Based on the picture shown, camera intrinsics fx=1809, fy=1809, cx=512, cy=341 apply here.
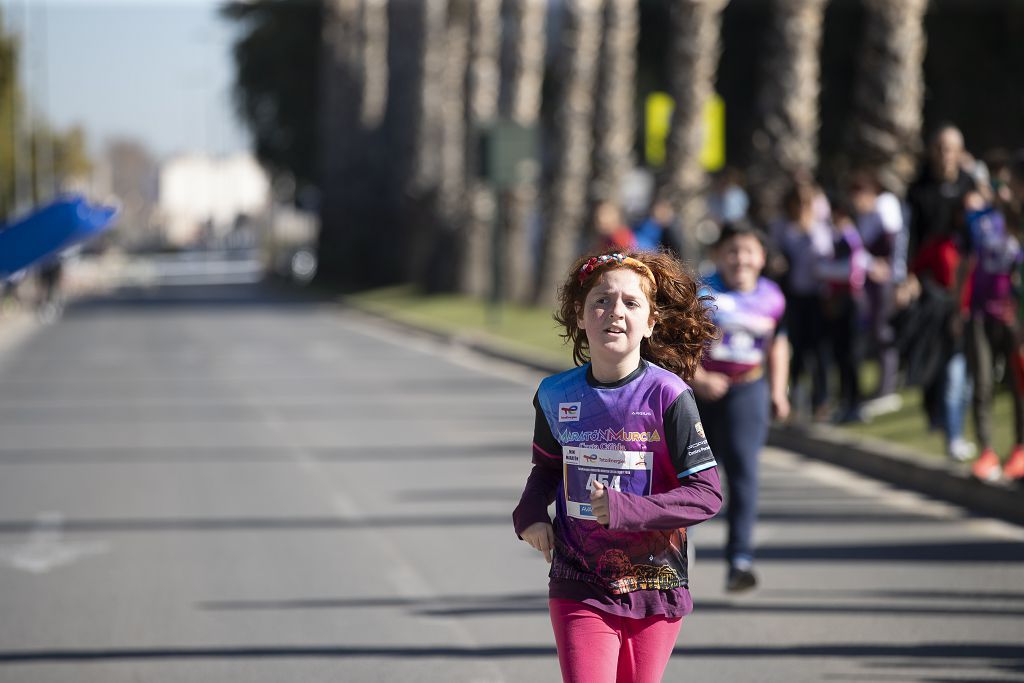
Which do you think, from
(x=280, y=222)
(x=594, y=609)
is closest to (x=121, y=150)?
(x=280, y=222)

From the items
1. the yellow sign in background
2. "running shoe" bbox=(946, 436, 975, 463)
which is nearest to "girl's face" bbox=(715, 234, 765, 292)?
"running shoe" bbox=(946, 436, 975, 463)

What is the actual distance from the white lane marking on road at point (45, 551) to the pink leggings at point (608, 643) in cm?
554

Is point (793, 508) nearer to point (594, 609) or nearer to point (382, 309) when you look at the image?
point (594, 609)

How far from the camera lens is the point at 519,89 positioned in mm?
33656

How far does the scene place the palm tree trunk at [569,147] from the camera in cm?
3089

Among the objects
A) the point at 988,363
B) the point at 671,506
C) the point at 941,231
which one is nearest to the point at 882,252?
the point at 941,231

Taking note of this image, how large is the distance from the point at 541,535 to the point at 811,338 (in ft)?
34.8

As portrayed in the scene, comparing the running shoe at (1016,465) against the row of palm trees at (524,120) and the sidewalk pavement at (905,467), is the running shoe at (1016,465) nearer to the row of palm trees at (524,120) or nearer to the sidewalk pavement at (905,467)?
the sidewalk pavement at (905,467)

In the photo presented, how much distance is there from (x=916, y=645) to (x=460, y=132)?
36624 millimetres

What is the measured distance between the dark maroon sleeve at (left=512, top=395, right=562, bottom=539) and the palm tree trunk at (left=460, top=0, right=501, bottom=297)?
1235 inches

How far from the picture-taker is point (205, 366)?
24516 mm

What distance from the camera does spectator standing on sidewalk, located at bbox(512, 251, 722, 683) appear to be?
4.68m

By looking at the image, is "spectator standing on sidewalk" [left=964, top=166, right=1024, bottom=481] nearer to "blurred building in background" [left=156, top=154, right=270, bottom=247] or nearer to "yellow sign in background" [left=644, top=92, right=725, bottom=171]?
"yellow sign in background" [left=644, top=92, right=725, bottom=171]

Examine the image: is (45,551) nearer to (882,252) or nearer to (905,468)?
(905,468)
